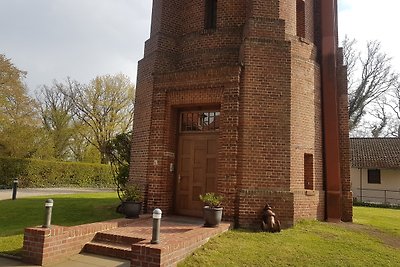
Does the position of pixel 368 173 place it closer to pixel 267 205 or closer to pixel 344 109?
pixel 344 109

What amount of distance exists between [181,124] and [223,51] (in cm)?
267

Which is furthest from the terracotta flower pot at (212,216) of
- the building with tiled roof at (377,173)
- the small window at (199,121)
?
the building with tiled roof at (377,173)

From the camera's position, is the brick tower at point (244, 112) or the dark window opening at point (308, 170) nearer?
the brick tower at point (244, 112)

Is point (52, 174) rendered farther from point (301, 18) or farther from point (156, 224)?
point (156, 224)

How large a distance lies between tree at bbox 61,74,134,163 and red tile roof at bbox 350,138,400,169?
23718 millimetres

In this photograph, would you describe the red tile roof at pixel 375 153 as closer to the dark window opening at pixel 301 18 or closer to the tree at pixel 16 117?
the dark window opening at pixel 301 18

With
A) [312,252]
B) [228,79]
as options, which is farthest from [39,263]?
[228,79]

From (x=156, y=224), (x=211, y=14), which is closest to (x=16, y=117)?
(x=211, y=14)

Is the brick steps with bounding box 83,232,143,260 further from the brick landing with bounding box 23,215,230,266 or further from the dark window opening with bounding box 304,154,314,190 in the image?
the dark window opening with bounding box 304,154,314,190

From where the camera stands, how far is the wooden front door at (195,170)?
9.59 meters

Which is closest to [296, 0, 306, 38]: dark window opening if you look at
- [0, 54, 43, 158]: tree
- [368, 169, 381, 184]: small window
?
[368, 169, 381, 184]: small window

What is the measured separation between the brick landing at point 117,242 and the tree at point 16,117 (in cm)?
2220

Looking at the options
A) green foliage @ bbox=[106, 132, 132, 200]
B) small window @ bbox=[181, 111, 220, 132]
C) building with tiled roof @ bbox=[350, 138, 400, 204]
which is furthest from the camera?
building with tiled roof @ bbox=[350, 138, 400, 204]

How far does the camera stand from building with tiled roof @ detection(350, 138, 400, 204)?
82.3 feet
